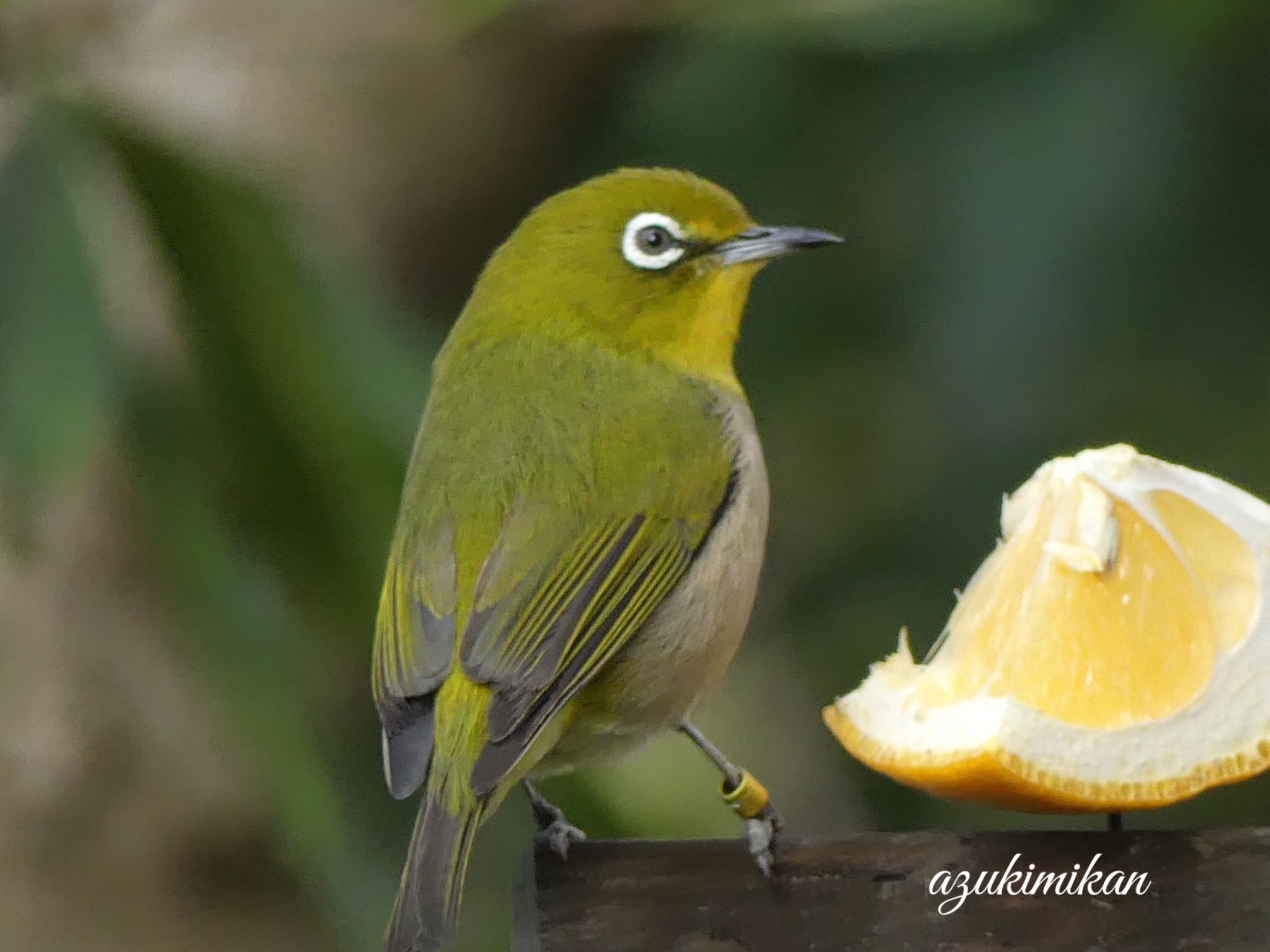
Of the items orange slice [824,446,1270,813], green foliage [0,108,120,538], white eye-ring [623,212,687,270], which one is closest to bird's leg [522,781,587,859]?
orange slice [824,446,1270,813]

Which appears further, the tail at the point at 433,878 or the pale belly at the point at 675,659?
the pale belly at the point at 675,659

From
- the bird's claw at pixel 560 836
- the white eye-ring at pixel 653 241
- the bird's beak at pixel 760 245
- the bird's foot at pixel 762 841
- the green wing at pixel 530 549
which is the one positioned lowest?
the bird's foot at pixel 762 841

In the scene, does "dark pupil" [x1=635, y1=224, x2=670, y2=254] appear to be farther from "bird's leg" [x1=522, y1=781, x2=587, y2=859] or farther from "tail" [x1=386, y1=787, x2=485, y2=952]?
"tail" [x1=386, y1=787, x2=485, y2=952]

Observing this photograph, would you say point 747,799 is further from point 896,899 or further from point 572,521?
point 572,521

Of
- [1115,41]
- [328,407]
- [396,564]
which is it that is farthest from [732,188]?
[396,564]

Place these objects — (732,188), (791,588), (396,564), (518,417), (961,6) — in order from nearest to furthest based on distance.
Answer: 1. (396,564)
2. (518,417)
3. (961,6)
4. (732,188)
5. (791,588)

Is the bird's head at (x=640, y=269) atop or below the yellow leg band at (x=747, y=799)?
atop

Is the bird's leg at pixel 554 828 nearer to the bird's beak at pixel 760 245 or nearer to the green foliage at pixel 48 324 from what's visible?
the green foliage at pixel 48 324

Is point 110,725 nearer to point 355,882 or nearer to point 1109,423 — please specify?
point 355,882

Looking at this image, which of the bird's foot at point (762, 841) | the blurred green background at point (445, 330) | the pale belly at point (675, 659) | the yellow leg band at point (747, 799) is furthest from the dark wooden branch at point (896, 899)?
the blurred green background at point (445, 330)
